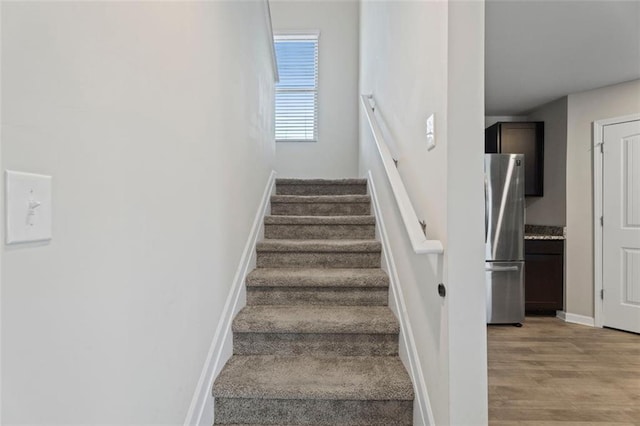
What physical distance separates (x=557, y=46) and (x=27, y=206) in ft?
10.9

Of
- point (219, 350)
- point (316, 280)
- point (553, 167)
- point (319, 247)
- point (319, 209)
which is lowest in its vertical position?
point (219, 350)

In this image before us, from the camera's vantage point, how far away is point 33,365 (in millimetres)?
565

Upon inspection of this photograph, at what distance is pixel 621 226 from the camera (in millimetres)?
3074

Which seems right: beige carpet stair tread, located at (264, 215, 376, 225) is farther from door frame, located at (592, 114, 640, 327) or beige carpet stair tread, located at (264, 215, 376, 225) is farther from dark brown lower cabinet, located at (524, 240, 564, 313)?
door frame, located at (592, 114, 640, 327)

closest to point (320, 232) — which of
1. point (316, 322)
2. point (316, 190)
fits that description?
point (316, 190)

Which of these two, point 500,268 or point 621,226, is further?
point 500,268

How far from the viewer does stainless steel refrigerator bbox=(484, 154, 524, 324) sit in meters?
3.19

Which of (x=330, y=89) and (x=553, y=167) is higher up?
(x=330, y=89)

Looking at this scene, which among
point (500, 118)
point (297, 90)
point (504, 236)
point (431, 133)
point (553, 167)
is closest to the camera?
point (431, 133)

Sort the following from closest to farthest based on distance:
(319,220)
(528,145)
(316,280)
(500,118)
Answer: (316,280) → (319,220) → (528,145) → (500,118)

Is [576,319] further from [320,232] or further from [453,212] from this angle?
[453,212]

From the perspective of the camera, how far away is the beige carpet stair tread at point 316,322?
160cm

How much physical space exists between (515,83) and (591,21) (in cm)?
100

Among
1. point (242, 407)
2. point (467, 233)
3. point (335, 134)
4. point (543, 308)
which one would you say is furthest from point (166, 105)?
point (543, 308)
